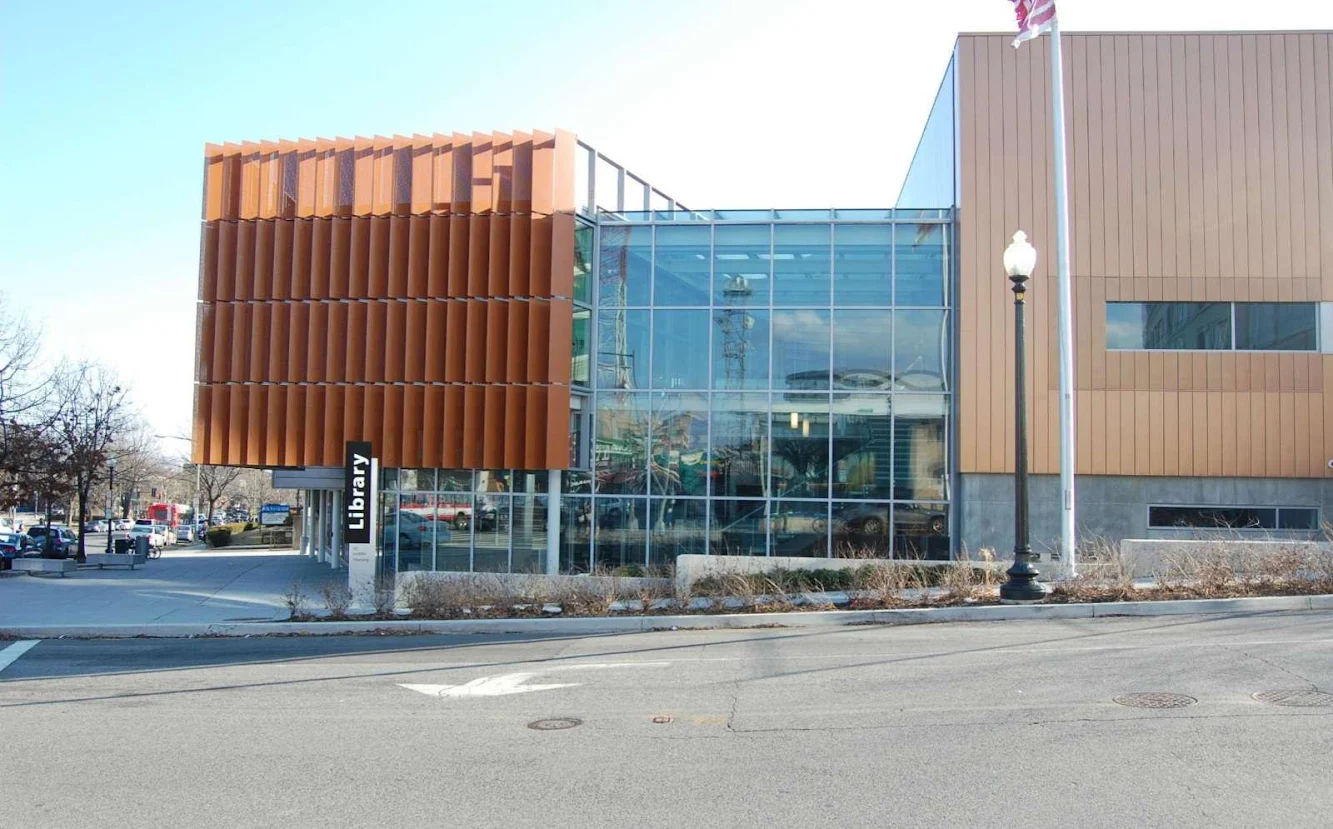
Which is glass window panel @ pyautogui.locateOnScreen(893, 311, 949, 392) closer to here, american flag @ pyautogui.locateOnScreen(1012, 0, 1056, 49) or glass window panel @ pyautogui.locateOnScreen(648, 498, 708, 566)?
glass window panel @ pyautogui.locateOnScreen(648, 498, 708, 566)

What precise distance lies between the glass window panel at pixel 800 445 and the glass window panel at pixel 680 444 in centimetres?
157

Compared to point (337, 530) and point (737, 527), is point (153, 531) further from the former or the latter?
point (737, 527)

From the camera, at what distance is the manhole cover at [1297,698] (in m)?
7.79

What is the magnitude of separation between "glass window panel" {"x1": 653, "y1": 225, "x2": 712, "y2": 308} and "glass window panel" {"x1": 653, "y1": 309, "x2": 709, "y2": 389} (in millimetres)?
372

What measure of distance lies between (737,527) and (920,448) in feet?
14.4

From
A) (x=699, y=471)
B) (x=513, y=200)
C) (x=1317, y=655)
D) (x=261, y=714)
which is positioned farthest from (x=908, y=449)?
(x=261, y=714)

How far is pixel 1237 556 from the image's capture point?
48.4 feet

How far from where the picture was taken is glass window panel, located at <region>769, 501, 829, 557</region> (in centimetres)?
2284

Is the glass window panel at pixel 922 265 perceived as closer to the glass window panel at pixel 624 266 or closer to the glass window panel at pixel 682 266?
the glass window panel at pixel 682 266

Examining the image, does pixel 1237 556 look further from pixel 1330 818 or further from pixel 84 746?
pixel 84 746

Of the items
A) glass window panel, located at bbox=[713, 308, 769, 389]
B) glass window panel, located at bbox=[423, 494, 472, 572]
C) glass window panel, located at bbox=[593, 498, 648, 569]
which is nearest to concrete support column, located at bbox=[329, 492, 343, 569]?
glass window panel, located at bbox=[423, 494, 472, 572]

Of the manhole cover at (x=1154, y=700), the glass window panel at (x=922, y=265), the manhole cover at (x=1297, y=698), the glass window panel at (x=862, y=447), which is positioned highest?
the glass window panel at (x=922, y=265)

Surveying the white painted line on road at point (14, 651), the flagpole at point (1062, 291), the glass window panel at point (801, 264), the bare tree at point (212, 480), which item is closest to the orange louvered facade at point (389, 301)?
the glass window panel at point (801, 264)

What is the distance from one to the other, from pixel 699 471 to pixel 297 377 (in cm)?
967
